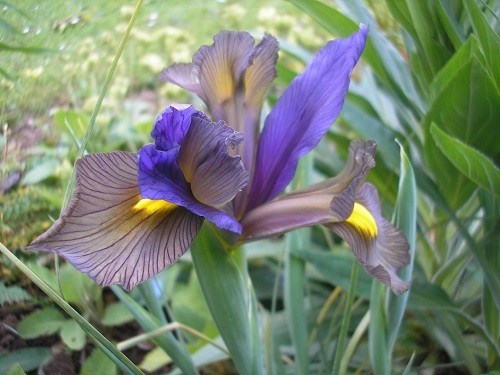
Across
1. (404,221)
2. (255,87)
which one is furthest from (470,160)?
(255,87)

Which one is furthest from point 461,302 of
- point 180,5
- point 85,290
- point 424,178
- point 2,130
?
point 180,5

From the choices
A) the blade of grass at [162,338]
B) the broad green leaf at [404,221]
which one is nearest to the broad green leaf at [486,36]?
the broad green leaf at [404,221]

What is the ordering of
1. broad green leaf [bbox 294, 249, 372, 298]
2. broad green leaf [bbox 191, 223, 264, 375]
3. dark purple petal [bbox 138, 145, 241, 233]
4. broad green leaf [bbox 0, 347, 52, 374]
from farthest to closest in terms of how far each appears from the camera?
1. broad green leaf [bbox 294, 249, 372, 298]
2. broad green leaf [bbox 0, 347, 52, 374]
3. broad green leaf [bbox 191, 223, 264, 375]
4. dark purple petal [bbox 138, 145, 241, 233]

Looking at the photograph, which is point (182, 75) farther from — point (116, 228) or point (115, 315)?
→ point (115, 315)

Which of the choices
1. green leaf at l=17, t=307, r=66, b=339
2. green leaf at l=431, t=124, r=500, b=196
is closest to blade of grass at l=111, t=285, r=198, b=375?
green leaf at l=17, t=307, r=66, b=339

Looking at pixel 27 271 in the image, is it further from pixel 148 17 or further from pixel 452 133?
pixel 148 17

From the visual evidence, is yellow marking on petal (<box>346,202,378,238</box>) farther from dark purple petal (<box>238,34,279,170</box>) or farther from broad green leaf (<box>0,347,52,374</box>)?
broad green leaf (<box>0,347,52,374</box>)
